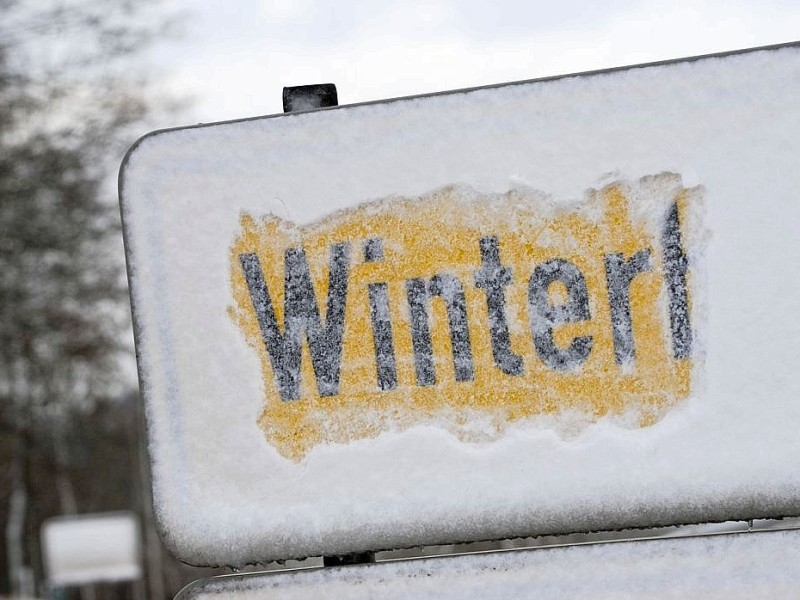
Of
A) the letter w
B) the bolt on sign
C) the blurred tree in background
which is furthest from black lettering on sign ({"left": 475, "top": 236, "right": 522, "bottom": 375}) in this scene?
the blurred tree in background

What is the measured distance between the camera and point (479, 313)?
2.42ft

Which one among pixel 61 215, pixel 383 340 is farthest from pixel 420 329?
pixel 61 215

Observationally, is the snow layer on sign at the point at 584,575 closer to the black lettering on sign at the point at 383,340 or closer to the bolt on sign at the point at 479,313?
the bolt on sign at the point at 479,313

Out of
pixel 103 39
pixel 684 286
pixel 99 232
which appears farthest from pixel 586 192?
pixel 99 232

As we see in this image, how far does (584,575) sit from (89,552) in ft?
36.0

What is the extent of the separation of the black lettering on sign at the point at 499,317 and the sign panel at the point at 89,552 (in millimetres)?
10380

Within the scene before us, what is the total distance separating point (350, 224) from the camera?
76cm

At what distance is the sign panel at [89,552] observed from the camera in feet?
34.7

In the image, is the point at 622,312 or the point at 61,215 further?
the point at 61,215

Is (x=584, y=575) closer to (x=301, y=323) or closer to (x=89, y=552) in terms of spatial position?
(x=301, y=323)

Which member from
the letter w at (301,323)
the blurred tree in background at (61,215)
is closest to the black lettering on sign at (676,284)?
the letter w at (301,323)

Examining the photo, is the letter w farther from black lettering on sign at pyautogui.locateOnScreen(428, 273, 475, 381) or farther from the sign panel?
the sign panel

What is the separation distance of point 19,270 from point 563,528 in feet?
30.9

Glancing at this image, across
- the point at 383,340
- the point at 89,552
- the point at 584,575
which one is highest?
the point at 383,340
